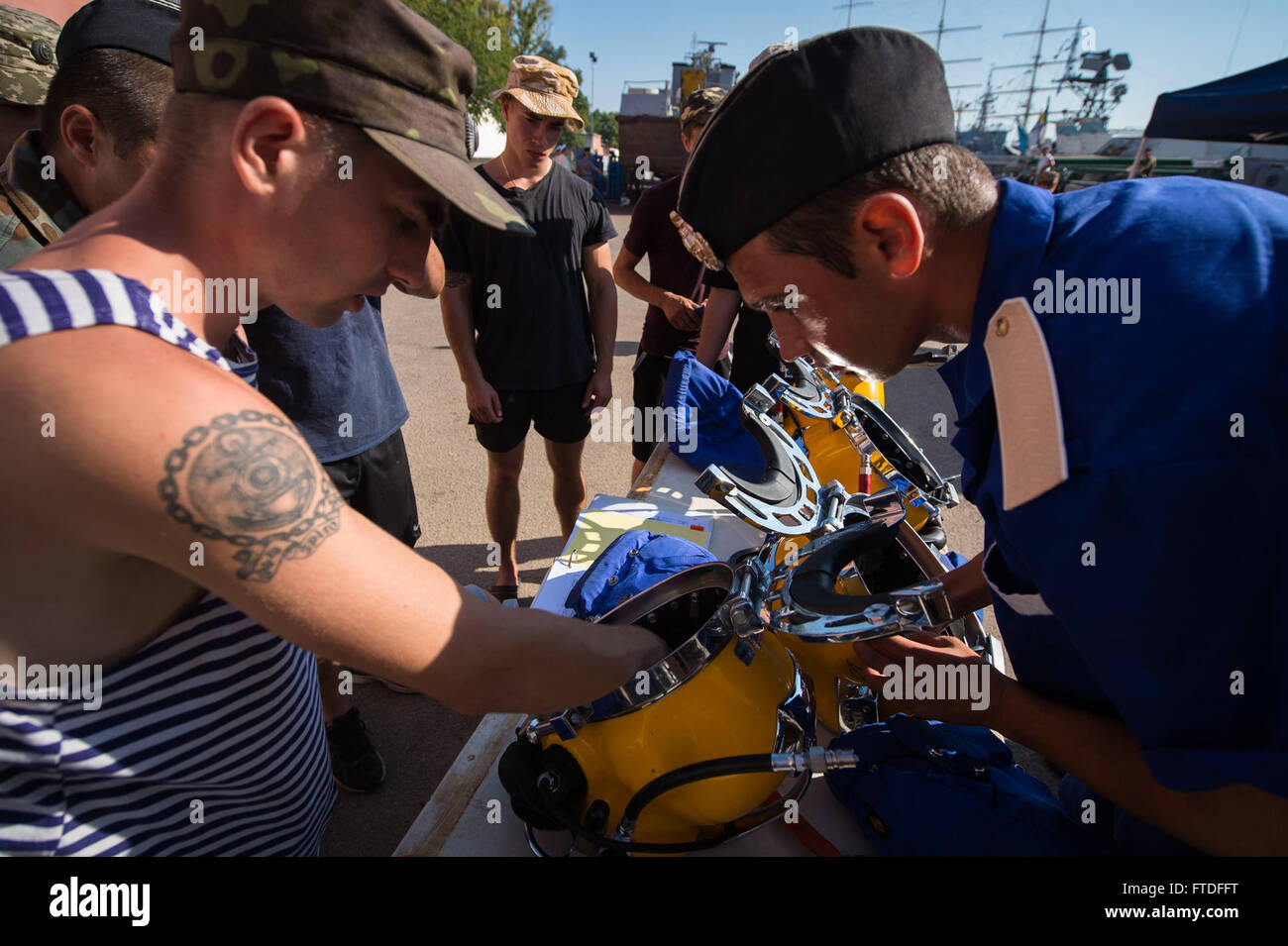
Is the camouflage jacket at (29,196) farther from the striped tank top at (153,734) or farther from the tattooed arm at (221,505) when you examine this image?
the tattooed arm at (221,505)

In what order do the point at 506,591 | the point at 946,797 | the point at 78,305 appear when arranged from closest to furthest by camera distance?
the point at 78,305, the point at 946,797, the point at 506,591

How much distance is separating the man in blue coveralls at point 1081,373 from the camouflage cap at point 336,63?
501 millimetres

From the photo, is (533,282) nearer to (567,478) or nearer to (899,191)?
(567,478)

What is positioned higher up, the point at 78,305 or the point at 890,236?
the point at 890,236

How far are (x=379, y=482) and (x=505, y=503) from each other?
1.08 m

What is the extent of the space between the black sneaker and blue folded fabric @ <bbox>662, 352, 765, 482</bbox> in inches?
64.6

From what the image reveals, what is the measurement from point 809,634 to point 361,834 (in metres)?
2.02

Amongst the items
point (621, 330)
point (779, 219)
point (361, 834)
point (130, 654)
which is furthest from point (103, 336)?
point (621, 330)

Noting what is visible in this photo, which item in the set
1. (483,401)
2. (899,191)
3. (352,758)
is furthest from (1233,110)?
(352,758)

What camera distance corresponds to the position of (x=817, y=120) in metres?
1.09

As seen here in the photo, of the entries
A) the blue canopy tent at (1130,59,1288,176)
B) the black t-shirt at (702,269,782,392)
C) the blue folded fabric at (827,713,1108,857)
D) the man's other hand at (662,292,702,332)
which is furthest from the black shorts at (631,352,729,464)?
the blue canopy tent at (1130,59,1288,176)

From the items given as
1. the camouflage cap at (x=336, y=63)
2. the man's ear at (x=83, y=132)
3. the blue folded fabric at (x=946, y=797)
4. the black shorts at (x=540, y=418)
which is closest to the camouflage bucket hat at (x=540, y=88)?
the black shorts at (x=540, y=418)

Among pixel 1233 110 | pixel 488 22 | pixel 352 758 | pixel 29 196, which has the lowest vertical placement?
pixel 352 758

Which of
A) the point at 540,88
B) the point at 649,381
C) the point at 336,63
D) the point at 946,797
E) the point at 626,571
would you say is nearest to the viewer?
the point at 336,63
